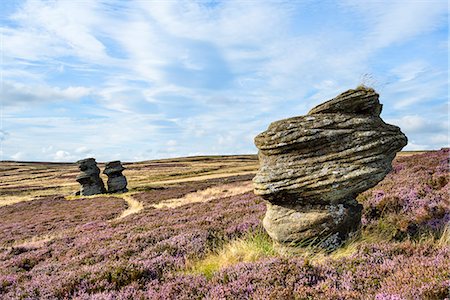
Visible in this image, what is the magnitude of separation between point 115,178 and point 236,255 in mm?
55179

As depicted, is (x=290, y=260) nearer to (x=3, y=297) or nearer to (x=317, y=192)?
(x=317, y=192)

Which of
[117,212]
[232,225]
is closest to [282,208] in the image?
[232,225]

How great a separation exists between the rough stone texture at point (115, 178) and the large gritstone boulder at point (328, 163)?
54.8 metres

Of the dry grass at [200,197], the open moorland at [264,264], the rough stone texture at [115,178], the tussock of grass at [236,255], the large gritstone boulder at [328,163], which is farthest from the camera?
the rough stone texture at [115,178]

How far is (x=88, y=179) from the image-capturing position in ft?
199

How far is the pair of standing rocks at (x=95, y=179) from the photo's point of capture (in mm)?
60500

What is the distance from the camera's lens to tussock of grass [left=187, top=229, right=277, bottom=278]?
31.6ft

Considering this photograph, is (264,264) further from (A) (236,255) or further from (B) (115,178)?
(B) (115,178)

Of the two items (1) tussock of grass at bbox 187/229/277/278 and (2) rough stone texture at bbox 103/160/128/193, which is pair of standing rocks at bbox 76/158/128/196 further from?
(1) tussock of grass at bbox 187/229/277/278

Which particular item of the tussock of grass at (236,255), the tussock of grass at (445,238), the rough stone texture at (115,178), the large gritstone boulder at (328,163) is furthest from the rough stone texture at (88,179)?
the tussock of grass at (445,238)

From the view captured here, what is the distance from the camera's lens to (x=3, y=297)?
363 inches

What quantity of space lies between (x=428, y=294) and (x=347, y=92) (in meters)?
5.99

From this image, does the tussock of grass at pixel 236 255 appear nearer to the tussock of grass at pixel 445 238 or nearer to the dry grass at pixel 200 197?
the tussock of grass at pixel 445 238

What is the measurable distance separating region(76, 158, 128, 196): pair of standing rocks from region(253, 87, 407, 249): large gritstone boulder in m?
55.1
